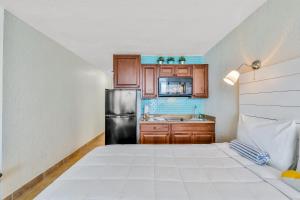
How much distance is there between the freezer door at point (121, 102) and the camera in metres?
3.73

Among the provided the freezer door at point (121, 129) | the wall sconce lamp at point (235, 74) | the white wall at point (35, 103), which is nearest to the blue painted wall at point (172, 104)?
the freezer door at point (121, 129)

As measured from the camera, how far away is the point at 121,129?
3.72 m

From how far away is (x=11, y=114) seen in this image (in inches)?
91.9

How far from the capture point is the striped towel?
60.3 inches

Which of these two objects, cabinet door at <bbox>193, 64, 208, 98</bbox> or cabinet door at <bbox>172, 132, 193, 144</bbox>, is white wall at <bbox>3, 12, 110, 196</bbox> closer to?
cabinet door at <bbox>172, 132, 193, 144</bbox>

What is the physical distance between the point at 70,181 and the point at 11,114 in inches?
63.6

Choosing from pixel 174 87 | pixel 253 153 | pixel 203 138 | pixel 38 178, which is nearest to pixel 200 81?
pixel 174 87

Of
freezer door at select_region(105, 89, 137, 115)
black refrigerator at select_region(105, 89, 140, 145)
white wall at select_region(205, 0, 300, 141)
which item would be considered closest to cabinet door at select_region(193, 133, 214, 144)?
white wall at select_region(205, 0, 300, 141)

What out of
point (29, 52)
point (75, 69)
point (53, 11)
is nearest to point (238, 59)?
point (53, 11)

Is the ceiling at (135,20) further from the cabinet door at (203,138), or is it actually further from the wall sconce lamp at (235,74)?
the cabinet door at (203,138)

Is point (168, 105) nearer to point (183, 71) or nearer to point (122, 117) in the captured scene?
point (183, 71)

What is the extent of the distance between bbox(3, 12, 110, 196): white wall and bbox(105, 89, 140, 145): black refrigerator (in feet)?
2.96

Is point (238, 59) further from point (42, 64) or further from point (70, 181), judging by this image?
point (42, 64)

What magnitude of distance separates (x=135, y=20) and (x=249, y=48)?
4.87 ft
